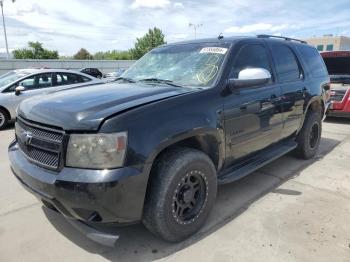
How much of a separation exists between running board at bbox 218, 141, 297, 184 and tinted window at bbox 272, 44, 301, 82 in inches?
37.3

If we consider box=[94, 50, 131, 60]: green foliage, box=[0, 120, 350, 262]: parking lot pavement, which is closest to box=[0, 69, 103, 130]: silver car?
box=[0, 120, 350, 262]: parking lot pavement

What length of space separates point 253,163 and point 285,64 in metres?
1.61

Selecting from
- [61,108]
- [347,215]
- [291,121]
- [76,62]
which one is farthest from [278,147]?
[76,62]

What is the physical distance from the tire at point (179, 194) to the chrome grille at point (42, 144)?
0.79 meters

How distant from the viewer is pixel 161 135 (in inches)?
103

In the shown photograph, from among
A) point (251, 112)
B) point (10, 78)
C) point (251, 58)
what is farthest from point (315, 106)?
point (10, 78)

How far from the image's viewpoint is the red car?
27.0 feet

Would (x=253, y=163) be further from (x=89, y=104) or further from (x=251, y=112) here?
(x=89, y=104)

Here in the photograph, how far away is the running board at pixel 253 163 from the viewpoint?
3492 millimetres

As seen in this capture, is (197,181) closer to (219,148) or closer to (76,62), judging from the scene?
(219,148)

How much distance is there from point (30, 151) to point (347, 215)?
3.29m

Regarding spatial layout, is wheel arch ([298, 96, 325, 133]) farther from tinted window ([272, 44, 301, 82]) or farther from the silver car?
the silver car

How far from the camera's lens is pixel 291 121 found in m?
4.57

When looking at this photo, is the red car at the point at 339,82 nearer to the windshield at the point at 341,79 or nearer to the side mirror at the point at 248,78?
the windshield at the point at 341,79
